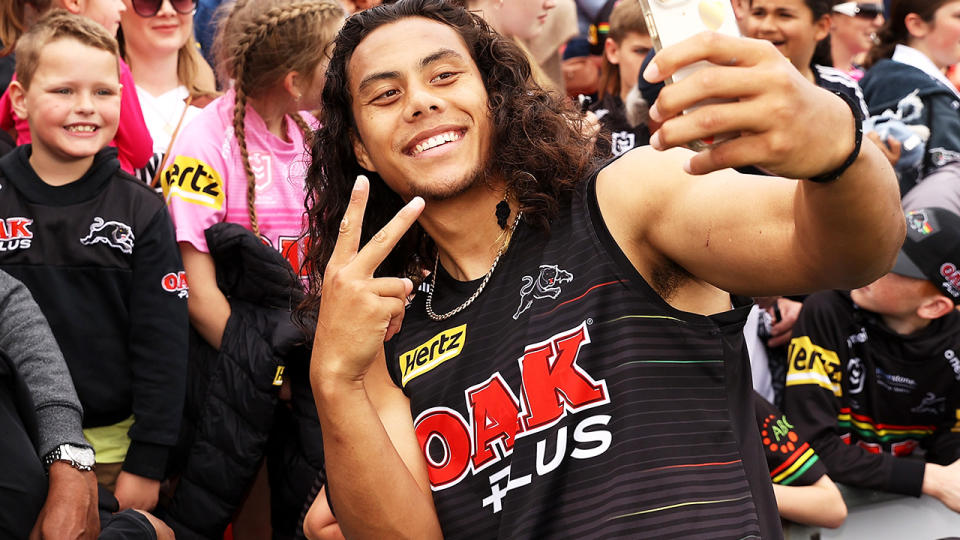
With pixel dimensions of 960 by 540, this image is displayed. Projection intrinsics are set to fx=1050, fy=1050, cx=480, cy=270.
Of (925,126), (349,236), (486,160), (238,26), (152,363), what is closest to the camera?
(349,236)

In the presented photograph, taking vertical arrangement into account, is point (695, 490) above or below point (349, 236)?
below

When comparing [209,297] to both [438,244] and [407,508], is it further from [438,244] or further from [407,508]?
[407,508]

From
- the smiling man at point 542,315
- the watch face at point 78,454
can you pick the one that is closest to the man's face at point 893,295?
the smiling man at point 542,315

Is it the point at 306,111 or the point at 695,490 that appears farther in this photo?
the point at 306,111

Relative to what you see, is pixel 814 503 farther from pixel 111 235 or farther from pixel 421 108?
pixel 111 235


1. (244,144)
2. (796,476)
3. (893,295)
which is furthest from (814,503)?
(244,144)

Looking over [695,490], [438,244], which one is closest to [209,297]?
[438,244]

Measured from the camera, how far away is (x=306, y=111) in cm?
435

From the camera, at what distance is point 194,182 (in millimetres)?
3756

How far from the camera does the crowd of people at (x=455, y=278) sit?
199 cm

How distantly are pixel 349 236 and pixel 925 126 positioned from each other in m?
3.90

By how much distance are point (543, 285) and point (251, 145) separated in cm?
202

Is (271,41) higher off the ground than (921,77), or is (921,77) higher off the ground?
(271,41)

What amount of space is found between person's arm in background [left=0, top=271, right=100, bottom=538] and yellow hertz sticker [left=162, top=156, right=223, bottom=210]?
2.36 feet
